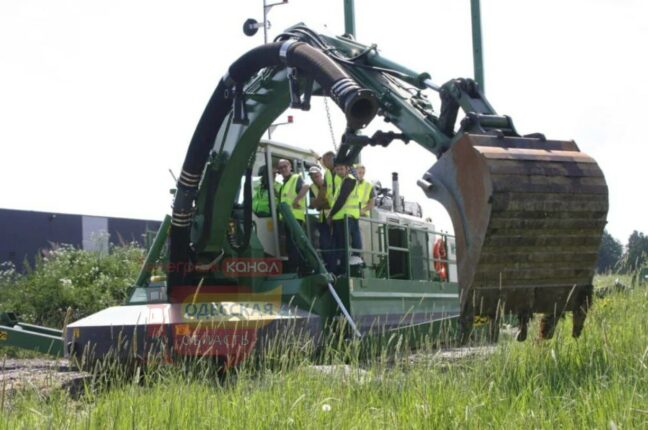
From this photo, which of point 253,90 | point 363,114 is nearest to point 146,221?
point 253,90

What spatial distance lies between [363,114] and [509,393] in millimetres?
3368

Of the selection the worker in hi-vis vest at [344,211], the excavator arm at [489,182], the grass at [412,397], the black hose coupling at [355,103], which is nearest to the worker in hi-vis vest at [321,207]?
the worker in hi-vis vest at [344,211]

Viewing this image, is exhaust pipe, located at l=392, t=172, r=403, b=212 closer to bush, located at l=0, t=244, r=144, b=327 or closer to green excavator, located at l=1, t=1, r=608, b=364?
green excavator, located at l=1, t=1, r=608, b=364

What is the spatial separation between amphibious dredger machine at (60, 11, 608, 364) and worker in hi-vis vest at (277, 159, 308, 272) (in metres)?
0.13

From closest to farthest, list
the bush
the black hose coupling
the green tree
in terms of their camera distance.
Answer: the black hose coupling, the green tree, the bush

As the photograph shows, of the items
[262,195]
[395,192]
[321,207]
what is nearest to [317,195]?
[321,207]

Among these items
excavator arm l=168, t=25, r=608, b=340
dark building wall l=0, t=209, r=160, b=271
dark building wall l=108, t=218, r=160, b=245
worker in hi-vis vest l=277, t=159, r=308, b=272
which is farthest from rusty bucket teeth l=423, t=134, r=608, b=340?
dark building wall l=108, t=218, r=160, b=245

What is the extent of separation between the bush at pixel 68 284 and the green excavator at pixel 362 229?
741 centimetres

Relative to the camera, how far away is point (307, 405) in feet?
20.0

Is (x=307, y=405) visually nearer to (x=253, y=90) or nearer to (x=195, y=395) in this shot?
(x=195, y=395)

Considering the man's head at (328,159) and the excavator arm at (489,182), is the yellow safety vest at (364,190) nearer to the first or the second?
the man's head at (328,159)

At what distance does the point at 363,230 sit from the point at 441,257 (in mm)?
2676

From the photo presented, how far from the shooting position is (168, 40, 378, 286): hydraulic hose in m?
8.79

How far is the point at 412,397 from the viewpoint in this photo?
6.21 m
